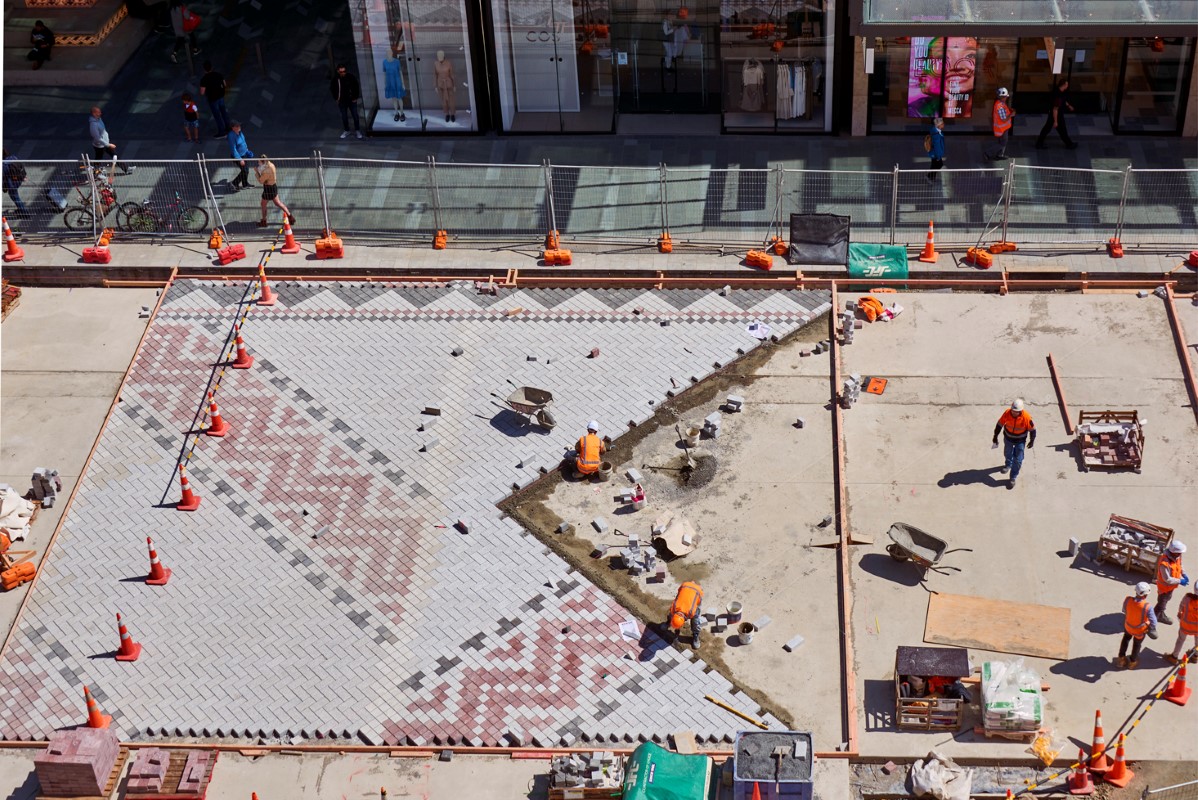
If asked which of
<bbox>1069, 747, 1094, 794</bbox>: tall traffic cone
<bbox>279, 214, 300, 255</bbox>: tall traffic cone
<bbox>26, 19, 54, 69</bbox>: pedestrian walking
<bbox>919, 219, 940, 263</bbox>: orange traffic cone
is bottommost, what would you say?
<bbox>1069, 747, 1094, 794</bbox>: tall traffic cone

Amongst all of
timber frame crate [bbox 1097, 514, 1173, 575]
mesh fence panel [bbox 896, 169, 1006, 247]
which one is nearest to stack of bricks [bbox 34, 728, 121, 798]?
timber frame crate [bbox 1097, 514, 1173, 575]

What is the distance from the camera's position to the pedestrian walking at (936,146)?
132ft

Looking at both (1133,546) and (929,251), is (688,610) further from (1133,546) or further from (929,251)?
(929,251)

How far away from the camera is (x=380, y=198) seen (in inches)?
1641

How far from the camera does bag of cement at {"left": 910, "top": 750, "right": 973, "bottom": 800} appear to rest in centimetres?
2814

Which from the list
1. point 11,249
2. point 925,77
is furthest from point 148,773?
point 925,77

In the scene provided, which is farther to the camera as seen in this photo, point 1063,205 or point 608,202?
point 608,202

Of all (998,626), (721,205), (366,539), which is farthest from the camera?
(721,205)

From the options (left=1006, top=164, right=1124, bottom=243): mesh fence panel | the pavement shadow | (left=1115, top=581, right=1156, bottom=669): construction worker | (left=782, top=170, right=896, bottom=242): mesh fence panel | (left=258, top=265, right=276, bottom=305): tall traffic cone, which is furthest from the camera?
(left=782, top=170, right=896, bottom=242): mesh fence panel

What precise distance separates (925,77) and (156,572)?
21.0m

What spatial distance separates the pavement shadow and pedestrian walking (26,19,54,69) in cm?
2551

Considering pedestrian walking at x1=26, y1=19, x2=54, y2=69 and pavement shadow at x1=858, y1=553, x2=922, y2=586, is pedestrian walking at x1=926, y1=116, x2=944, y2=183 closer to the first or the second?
pavement shadow at x1=858, y1=553, x2=922, y2=586

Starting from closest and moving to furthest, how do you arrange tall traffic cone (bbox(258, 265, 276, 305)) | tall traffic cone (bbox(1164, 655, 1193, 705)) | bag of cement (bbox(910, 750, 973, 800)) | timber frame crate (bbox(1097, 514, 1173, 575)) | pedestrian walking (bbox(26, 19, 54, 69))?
bag of cement (bbox(910, 750, 973, 800))
tall traffic cone (bbox(1164, 655, 1193, 705))
timber frame crate (bbox(1097, 514, 1173, 575))
tall traffic cone (bbox(258, 265, 276, 305))
pedestrian walking (bbox(26, 19, 54, 69))

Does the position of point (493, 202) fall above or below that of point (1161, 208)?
above
